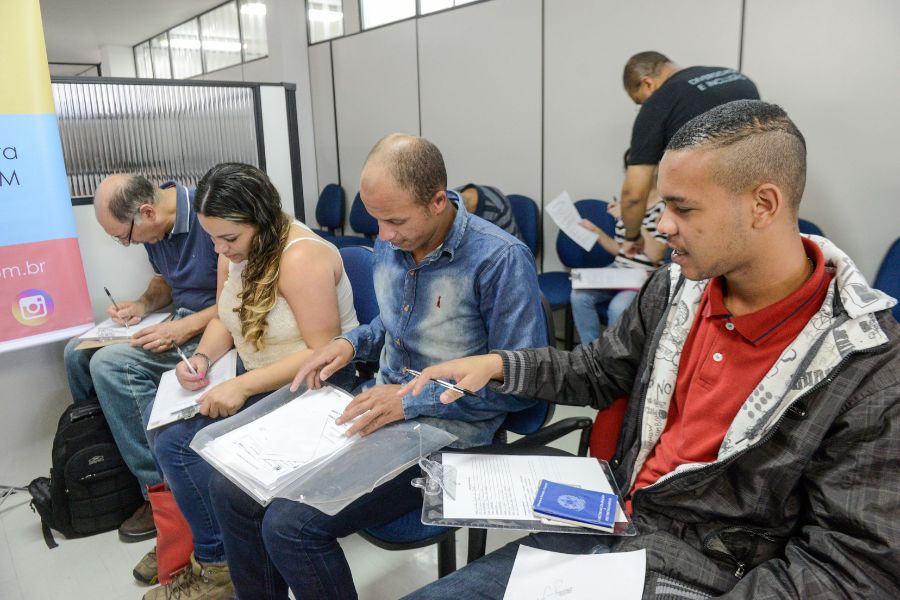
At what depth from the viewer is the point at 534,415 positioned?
4.70ft

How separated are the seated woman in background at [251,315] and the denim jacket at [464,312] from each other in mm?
294

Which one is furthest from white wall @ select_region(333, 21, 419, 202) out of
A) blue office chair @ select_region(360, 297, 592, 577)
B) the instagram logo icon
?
blue office chair @ select_region(360, 297, 592, 577)

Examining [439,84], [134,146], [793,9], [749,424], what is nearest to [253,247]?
[134,146]

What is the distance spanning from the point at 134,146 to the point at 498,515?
221 centimetres

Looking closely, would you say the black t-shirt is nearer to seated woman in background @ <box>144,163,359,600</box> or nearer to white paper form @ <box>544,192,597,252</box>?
white paper form @ <box>544,192,597,252</box>

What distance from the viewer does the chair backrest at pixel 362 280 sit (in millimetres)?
1823

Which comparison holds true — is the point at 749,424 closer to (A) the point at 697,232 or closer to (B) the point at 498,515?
(A) the point at 697,232

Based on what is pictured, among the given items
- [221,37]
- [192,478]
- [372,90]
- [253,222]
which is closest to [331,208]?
[372,90]

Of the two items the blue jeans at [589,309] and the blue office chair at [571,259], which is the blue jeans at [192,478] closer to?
the blue jeans at [589,309]

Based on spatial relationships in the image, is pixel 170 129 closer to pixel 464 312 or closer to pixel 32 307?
pixel 32 307

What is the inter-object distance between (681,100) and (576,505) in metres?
1.95

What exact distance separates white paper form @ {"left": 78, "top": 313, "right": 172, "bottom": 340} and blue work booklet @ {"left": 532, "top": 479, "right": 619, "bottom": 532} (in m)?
1.78

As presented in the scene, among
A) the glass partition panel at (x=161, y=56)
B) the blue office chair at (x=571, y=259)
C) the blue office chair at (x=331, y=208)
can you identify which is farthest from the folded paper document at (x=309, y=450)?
the glass partition panel at (x=161, y=56)

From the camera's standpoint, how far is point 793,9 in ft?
8.57
